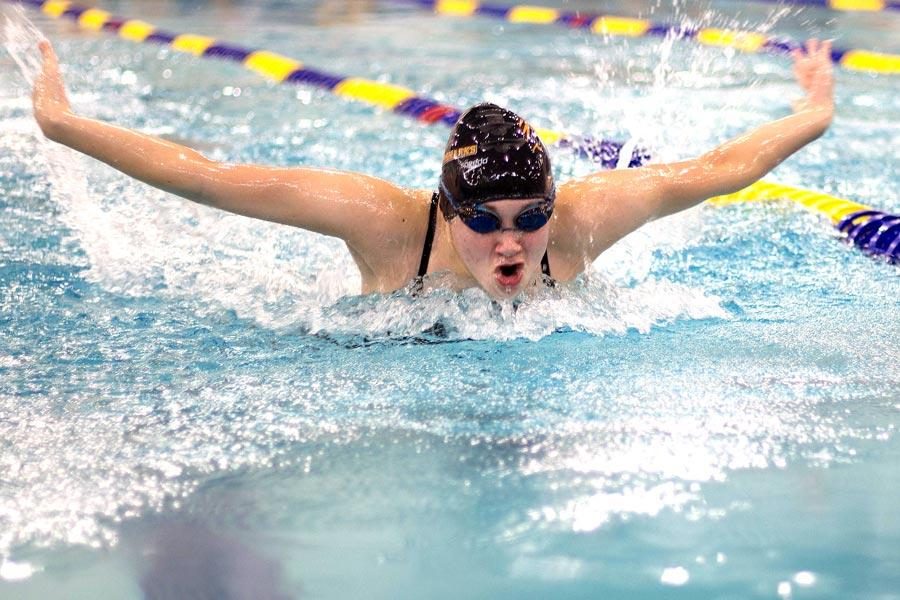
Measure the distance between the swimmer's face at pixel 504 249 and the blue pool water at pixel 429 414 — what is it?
0.13m

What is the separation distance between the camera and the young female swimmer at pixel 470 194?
2.51 meters

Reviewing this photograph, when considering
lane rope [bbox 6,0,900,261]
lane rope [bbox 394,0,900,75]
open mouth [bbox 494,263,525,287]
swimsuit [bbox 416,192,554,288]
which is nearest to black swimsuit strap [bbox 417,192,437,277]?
swimsuit [bbox 416,192,554,288]

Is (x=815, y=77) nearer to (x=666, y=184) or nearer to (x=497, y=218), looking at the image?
(x=666, y=184)

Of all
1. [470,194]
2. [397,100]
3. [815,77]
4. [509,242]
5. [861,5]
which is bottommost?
[397,100]

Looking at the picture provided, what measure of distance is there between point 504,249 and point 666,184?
494mm

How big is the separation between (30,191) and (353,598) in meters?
2.98

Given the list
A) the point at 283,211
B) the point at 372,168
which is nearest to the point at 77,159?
the point at 372,168

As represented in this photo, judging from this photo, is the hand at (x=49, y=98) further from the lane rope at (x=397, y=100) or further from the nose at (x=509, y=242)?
the lane rope at (x=397, y=100)

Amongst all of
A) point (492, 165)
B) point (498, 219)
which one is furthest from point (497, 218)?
point (492, 165)

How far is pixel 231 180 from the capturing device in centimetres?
250

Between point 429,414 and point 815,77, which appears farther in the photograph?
point 815,77

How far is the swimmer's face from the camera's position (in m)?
2.54

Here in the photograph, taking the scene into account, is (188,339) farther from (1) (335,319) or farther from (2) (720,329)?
(2) (720,329)

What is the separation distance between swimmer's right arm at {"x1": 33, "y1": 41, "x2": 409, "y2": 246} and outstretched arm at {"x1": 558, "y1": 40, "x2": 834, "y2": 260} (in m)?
0.50
